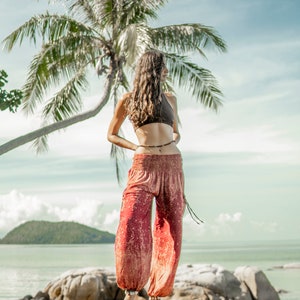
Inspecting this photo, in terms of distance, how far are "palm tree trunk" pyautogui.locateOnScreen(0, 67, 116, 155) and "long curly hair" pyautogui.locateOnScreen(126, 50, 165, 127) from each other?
7.72m

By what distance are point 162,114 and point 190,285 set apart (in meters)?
6.48

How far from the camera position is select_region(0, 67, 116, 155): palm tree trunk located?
40.8ft

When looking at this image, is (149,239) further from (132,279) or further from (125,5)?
(125,5)

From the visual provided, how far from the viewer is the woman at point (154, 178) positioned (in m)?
4.77

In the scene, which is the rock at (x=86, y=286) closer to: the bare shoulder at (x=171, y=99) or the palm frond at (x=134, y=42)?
the palm frond at (x=134, y=42)

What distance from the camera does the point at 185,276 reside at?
11.2 metres

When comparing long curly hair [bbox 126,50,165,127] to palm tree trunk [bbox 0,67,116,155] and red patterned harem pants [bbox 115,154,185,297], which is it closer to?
red patterned harem pants [bbox 115,154,185,297]

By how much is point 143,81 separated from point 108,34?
1023 centimetres

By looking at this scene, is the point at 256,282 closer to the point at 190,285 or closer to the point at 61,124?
the point at 190,285

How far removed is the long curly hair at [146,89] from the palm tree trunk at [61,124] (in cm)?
772

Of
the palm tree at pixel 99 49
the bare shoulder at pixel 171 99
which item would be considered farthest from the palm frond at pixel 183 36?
the bare shoulder at pixel 171 99

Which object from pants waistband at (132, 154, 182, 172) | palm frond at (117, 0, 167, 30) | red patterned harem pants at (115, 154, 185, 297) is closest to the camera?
red patterned harem pants at (115, 154, 185, 297)

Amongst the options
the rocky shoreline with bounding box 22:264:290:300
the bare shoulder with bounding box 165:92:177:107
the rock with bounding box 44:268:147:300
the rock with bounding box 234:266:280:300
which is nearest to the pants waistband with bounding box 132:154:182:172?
the bare shoulder with bounding box 165:92:177:107

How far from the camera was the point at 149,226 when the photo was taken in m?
4.80
